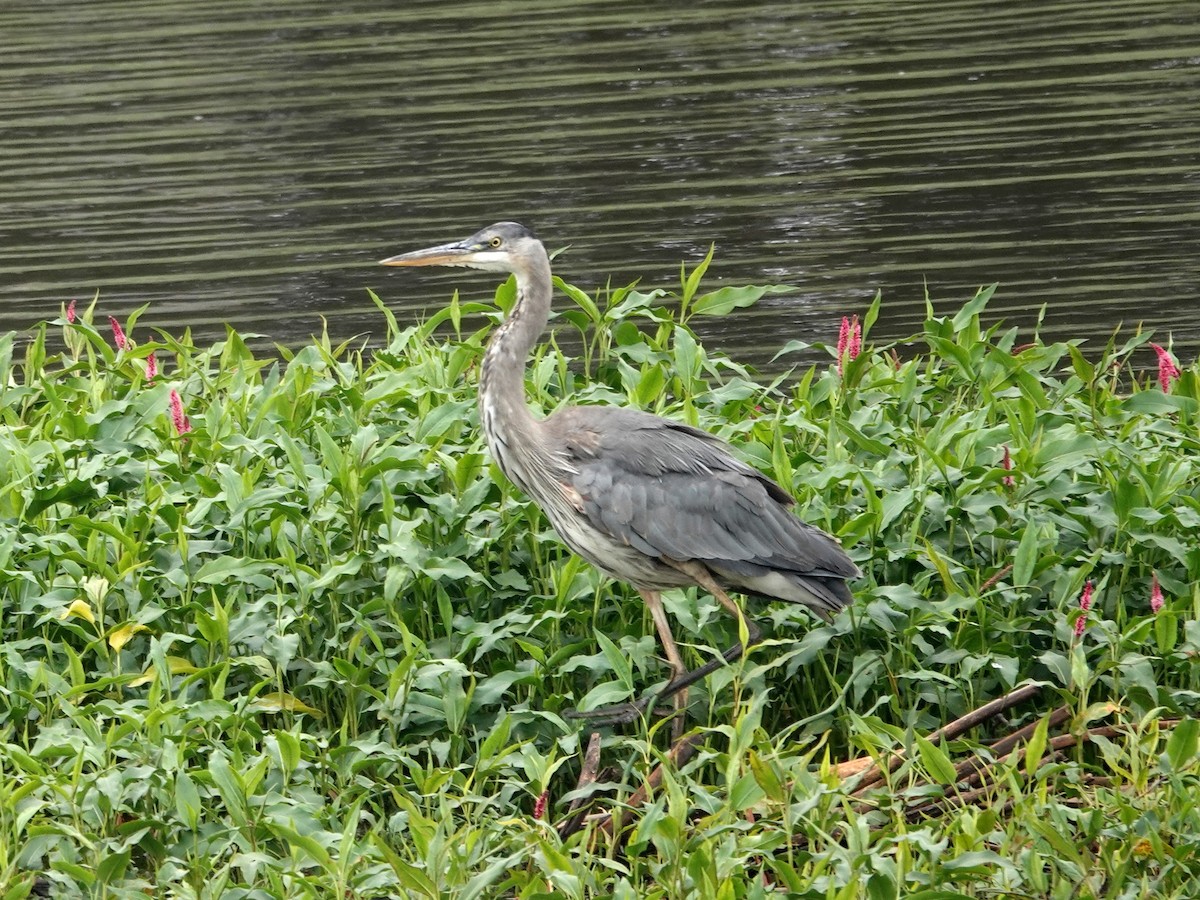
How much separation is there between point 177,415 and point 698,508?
84.9 inches

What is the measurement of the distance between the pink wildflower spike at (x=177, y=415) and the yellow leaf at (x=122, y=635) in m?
1.21

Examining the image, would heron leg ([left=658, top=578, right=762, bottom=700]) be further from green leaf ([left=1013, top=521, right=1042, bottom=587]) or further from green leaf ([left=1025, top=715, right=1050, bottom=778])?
green leaf ([left=1025, top=715, right=1050, bottom=778])

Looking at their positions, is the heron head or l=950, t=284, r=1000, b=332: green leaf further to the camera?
l=950, t=284, r=1000, b=332: green leaf

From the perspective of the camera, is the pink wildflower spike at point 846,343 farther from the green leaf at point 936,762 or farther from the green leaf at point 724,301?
the green leaf at point 936,762

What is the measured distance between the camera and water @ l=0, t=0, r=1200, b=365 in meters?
10.7

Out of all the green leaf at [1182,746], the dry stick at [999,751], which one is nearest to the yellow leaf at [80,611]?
the dry stick at [999,751]

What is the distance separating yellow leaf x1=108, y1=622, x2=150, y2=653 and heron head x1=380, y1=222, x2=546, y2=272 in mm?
1433

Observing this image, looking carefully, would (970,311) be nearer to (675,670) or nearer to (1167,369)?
(1167,369)

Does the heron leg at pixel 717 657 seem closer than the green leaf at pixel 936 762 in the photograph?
No

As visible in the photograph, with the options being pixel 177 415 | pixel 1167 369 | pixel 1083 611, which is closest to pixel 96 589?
pixel 177 415

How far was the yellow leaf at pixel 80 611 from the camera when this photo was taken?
520 cm

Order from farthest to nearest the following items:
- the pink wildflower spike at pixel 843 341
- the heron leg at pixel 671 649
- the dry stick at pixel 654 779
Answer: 1. the pink wildflower spike at pixel 843 341
2. the heron leg at pixel 671 649
3. the dry stick at pixel 654 779

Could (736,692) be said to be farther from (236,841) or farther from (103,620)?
(103,620)

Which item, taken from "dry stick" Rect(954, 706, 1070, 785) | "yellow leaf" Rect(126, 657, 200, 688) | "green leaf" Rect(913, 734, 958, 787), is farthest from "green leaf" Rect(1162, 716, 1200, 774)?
"yellow leaf" Rect(126, 657, 200, 688)
